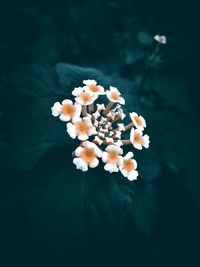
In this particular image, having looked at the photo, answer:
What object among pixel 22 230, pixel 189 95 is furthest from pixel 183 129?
pixel 22 230

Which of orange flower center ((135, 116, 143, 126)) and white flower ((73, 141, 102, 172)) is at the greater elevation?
orange flower center ((135, 116, 143, 126))

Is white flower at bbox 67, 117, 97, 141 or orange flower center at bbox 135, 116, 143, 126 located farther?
orange flower center at bbox 135, 116, 143, 126

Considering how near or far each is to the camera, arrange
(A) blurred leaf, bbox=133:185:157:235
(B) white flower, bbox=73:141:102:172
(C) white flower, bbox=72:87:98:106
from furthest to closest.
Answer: (A) blurred leaf, bbox=133:185:157:235
(C) white flower, bbox=72:87:98:106
(B) white flower, bbox=73:141:102:172

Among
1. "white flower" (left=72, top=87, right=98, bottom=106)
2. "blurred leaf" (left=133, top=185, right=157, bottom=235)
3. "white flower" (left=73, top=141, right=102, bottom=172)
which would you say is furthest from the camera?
"blurred leaf" (left=133, top=185, right=157, bottom=235)

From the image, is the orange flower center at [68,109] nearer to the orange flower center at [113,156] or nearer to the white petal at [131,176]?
the orange flower center at [113,156]

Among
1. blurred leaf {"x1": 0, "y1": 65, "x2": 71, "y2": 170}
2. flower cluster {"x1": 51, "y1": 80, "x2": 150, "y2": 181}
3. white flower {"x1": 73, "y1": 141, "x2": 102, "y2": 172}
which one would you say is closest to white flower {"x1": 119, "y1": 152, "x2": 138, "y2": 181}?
flower cluster {"x1": 51, "y1": 80, "x2": 150, "y2": 181}

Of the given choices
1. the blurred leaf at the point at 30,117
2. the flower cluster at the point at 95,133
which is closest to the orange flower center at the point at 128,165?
the flower cluster at the point at 95,133

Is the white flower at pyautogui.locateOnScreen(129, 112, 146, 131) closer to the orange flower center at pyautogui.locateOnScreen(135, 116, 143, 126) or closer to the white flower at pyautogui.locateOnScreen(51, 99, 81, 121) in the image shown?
the orange flower center at pyautogui.locateOnScreen(135, 116, 143, 126)
